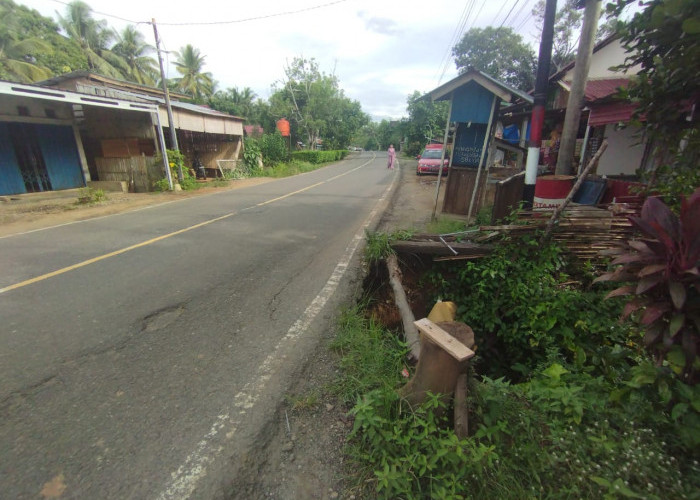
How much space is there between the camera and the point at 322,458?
6.52ft

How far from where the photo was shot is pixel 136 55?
35.5 meters

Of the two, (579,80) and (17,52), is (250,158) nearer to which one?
(579,80)

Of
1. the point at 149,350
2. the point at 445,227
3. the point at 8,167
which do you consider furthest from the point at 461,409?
the point at 8,167

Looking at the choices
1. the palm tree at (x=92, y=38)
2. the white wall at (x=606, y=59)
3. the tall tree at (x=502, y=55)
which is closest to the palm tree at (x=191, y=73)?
the palm tree at (x=92, y=38)

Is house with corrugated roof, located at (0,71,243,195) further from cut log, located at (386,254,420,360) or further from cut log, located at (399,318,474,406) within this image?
cut log, located at (399,318,474,406)

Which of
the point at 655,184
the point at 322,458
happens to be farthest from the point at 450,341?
the point at 655,184

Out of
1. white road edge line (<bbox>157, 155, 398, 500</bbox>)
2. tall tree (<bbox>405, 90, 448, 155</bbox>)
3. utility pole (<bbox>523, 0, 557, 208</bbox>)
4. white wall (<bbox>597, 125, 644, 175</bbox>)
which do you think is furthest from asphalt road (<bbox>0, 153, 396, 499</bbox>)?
tall tree (<bbox>405, 90, 448, 155</bbox>)

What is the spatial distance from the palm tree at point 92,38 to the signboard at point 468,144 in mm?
33383

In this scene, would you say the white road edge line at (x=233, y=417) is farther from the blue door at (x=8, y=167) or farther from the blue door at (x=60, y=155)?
the blue door at (x=60, y=155)

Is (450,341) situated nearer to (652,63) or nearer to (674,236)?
(674,236)

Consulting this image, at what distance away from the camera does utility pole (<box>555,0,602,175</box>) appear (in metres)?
6.59

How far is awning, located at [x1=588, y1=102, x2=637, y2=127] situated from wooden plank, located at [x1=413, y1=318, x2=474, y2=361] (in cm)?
779

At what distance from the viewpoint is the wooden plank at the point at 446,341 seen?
1898 millimetres

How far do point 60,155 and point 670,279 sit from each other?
56.0ft
